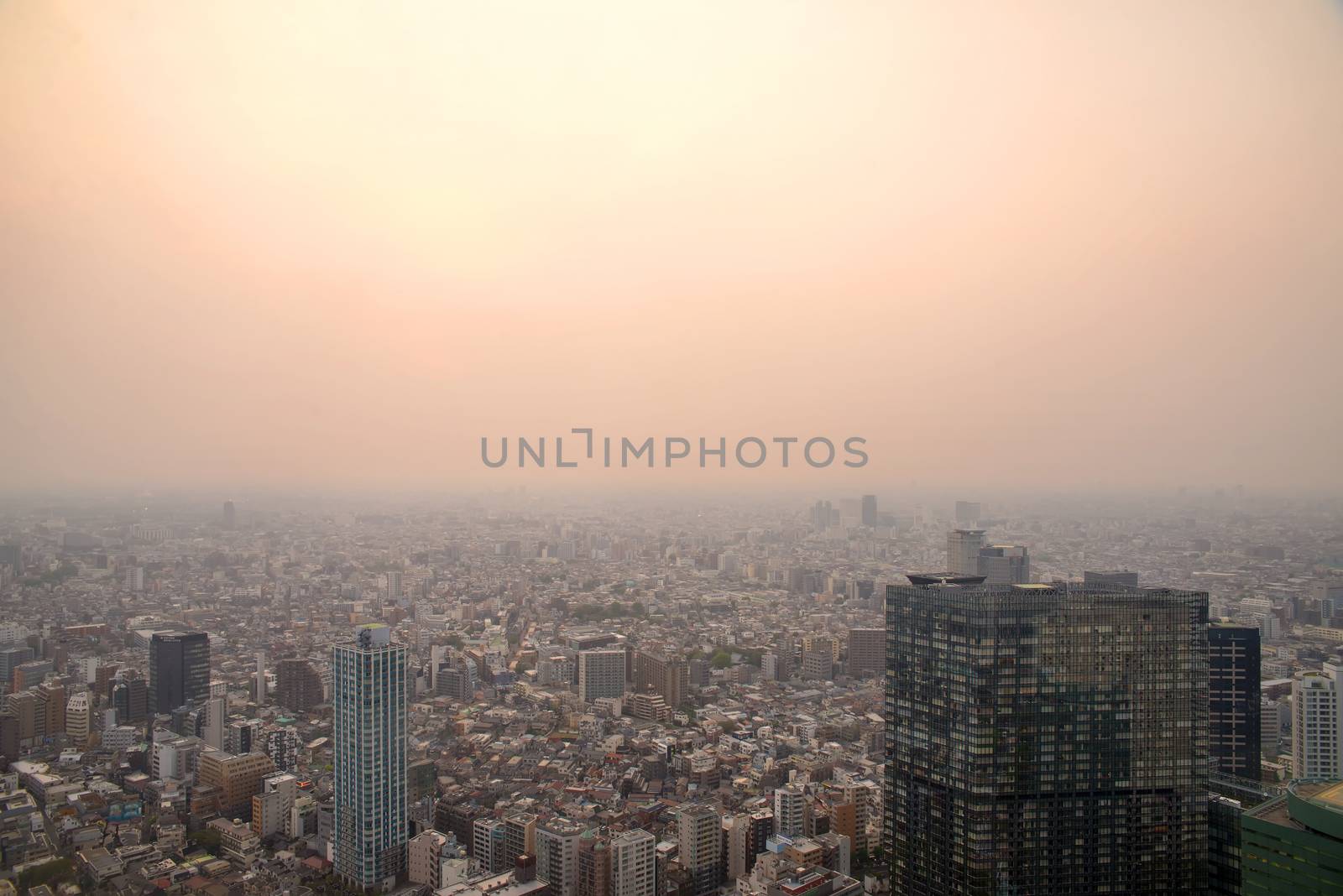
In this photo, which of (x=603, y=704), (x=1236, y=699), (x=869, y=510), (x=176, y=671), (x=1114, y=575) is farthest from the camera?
(x=603, y=704)

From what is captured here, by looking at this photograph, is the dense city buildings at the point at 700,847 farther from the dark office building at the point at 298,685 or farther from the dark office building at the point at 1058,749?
the dark office building at the point at 298,685

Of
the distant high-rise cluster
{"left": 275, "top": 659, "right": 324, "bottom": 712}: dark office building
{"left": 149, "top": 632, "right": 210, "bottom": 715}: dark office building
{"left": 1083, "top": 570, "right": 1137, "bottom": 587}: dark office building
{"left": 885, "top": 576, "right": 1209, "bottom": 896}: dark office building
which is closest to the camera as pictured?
{"left": 885, "top": 576, "right": 1209, "bottom": 896}: dark office building

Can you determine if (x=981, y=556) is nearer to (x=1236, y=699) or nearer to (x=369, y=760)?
(x=1236, y=699)

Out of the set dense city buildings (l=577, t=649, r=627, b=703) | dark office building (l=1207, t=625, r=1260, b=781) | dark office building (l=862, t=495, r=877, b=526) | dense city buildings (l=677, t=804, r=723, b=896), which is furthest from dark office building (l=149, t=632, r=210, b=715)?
dark office building (l=1207, t=625, r=1260, b=781)

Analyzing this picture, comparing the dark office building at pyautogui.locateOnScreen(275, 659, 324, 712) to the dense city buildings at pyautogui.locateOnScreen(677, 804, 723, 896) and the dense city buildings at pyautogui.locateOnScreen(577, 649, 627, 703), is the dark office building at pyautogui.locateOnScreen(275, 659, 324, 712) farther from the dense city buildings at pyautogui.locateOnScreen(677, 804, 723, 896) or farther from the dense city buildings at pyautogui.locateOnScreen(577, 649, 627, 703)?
the dense city buildings at pyautogui.locateOnScreen(677, 804, 723, 896)

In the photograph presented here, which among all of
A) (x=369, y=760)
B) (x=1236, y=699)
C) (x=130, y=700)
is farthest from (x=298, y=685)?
(x=1236, y=699)

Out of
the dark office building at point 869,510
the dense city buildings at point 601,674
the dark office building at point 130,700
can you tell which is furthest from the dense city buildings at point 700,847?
the dark office building at point 130,700
